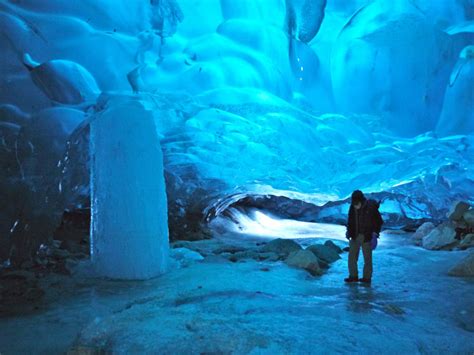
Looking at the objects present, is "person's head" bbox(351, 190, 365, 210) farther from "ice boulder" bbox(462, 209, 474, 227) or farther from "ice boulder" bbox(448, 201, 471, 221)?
"ice boulder" bbox(448, 201, 471, 221)

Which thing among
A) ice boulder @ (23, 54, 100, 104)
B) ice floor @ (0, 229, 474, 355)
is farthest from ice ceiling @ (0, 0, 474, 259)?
ice floor @ (0, 229, 474, 355)

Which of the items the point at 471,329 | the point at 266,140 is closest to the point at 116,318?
the point at 471,329

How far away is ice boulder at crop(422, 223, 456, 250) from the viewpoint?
11469 millimetres

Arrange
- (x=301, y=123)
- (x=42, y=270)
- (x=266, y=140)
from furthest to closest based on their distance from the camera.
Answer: (x=266, y=140), (x=301, y=123), (x=42, y=270)

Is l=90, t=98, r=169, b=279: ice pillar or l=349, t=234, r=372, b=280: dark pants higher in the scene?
l=90, t=98, r=169, b=279: ice pillar

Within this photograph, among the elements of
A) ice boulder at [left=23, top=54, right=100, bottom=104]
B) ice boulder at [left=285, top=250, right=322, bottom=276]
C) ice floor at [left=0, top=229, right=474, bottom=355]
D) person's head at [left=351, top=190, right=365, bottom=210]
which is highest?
ice boulder at [left=23, top=54, right=100, bottom=104]

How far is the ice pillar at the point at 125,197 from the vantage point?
607 centimetres

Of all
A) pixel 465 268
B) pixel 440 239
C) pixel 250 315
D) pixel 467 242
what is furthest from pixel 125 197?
pixel 467 242

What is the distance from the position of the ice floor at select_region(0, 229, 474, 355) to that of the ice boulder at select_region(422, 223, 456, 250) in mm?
5108

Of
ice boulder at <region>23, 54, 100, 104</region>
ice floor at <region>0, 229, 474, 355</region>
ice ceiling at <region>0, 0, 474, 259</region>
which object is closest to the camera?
ice floor at <region>0, 229, 474, 355</region>

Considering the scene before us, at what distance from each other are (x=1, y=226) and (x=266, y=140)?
649 centimetres

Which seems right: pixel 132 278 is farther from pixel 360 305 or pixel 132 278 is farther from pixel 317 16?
pixel 317 16

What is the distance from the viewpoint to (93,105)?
28.0ft

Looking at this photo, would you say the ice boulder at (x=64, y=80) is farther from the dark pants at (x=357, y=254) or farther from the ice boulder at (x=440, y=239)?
the ice boulder at (x=440, y=239)
